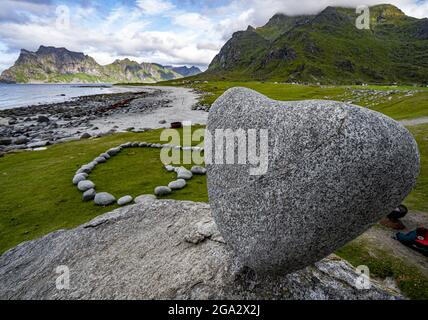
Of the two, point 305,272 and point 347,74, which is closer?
point 305,272

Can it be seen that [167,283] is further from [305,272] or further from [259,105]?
[259,105]

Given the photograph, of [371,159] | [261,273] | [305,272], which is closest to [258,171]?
[371,159]

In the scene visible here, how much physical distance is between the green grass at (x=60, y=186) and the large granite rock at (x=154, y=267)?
2141 millimetres

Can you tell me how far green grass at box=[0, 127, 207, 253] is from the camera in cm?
1189

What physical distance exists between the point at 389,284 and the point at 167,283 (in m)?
6.36

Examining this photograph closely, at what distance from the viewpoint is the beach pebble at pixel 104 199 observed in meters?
13.0

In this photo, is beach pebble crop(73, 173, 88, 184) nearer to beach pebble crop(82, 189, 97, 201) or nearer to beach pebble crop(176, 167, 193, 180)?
beach pebble crop(82, 189, 97, 201)

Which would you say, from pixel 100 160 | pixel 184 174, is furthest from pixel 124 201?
pixel 100 160

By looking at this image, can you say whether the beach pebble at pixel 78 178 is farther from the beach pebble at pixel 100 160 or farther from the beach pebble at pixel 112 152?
the beach pebble at pixel 112 152

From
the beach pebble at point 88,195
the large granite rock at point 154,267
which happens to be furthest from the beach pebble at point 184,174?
the large granite rock at point 154,267

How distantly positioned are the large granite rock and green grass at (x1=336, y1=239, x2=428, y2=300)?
130cm

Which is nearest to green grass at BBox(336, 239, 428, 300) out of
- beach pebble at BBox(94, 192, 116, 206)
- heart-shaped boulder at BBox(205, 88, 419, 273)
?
heart-shaped boulder at BBox(205, 88, 419, 273)

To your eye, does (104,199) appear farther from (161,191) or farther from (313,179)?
(313,179)

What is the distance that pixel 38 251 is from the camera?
30.1 feet
